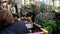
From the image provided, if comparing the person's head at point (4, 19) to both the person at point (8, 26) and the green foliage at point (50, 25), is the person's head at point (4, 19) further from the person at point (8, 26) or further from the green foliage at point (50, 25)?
the green foliage at point (50, 25)

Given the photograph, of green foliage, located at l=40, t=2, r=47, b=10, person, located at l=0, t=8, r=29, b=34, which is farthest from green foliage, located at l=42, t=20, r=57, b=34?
person, located at l=0, t=8, r=29, b=34

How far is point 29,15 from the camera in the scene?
4.79 meters

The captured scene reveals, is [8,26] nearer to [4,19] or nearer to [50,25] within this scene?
[4,19]

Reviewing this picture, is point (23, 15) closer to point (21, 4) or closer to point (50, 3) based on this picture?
point (21, 4)

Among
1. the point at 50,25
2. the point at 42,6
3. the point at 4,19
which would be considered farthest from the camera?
the point at 42,6

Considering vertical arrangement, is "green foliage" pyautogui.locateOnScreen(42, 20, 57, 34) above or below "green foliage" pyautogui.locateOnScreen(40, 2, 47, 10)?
below

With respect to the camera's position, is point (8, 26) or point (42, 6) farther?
point (42, 6)

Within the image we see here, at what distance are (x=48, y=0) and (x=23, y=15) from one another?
1.24m

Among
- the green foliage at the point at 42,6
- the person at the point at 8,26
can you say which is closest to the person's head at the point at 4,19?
the person at the point at 8,26

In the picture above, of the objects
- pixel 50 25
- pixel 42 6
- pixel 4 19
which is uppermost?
pixel 4 19

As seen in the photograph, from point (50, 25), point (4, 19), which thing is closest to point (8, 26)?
point (4, 19)

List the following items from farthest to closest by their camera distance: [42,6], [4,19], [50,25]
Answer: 1. [42,6]
2. [50,25]
3. [4,19]

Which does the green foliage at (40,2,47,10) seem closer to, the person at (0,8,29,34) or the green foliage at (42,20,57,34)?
the green foliage at (42,20,57,34)

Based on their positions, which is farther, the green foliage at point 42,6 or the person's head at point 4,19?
the green foliage at point 42,6
